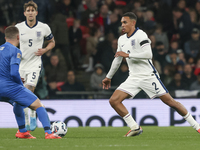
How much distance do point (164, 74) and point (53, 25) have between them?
413 centimetres

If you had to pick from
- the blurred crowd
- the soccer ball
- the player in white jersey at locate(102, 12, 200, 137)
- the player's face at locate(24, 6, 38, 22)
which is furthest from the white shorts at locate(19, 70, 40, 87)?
the blurred crowd

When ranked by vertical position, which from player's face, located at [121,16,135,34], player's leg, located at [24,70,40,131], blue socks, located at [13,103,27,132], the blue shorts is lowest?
blue socks, located at [13,103,27,132]

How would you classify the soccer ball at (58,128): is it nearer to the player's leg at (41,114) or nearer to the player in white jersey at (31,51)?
the player's leg at (41,114)

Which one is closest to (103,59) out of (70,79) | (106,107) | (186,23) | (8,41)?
(70,79)

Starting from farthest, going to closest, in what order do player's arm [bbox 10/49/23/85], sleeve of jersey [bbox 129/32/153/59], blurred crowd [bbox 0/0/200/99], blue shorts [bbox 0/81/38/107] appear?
blurred crowd [bbox 0/0/200/99]
sleeve of jersey [bbox 129/32/153/59]
blue shorts [bbox 0/81/38/107]
player's arm [bbox 10/49/23/85]

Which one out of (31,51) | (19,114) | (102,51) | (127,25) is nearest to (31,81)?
(31,51)

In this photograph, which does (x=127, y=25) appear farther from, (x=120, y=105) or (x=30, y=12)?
(x=30, y=12)

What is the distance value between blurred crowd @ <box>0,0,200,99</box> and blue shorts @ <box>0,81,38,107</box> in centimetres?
587

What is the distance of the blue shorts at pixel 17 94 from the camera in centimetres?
671

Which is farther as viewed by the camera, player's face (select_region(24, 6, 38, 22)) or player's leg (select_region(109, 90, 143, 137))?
player's face (select_region(24, 6, 38, 22))

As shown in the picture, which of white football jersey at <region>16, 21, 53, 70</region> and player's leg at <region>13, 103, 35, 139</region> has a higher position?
white football jersey at <region>16, 21, 53, 70</region>

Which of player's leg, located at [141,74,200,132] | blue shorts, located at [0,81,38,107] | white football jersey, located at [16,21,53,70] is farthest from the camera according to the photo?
white football jersey, located at [16,21,53,70]

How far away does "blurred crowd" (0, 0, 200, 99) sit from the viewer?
44.1 ft

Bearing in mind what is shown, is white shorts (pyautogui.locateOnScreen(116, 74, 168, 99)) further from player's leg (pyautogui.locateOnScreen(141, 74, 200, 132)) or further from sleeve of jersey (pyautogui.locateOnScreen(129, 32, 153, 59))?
sleeve of jersey (pyautogui.locateOnScreen(129, 32, 153, 59))
